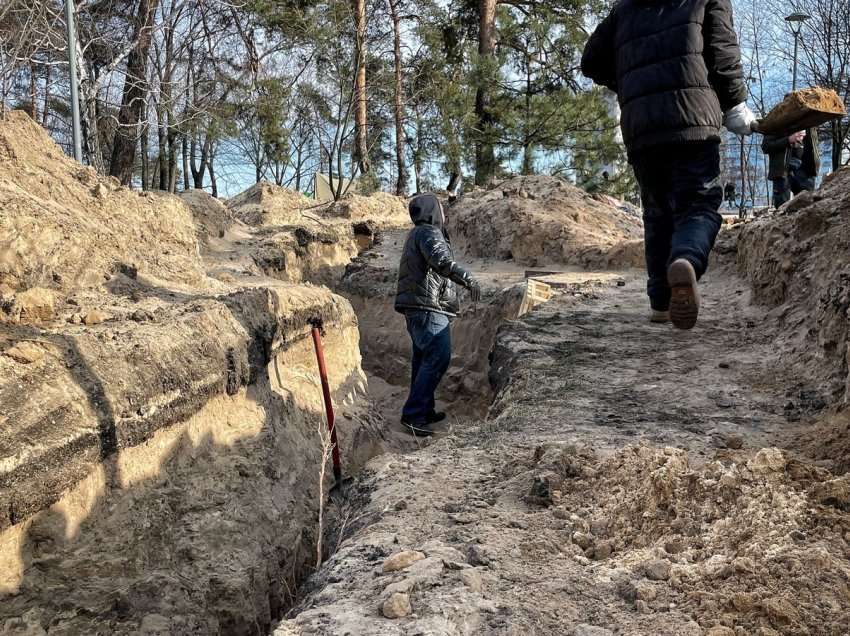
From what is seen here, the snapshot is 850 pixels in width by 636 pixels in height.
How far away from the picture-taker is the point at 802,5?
14.5 m

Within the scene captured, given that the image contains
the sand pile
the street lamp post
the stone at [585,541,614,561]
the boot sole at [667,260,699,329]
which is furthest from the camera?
the street lamp post

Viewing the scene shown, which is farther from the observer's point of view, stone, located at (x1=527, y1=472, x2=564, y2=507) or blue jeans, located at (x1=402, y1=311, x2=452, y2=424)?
blue jeans, located at (x1=402, y1=311, x2=452, y2=424)

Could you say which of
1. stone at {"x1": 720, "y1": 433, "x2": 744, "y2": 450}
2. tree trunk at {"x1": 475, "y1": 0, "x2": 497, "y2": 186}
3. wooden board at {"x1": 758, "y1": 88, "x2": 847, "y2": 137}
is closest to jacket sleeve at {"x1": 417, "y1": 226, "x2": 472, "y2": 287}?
wooden board at {"x1": 758, "y1": 88, "x2": 847, "y2": 137}

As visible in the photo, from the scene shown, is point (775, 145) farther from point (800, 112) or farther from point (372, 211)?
point (372, 211)

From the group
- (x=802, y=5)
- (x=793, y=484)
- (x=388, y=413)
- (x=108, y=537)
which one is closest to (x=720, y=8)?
(x=793, y=484)

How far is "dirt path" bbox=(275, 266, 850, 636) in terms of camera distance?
1.59m

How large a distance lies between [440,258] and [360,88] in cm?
1080

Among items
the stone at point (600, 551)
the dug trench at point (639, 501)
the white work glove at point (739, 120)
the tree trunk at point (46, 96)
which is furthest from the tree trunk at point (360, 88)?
the stone at point (600, 551)

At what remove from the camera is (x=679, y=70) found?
12.3 feet

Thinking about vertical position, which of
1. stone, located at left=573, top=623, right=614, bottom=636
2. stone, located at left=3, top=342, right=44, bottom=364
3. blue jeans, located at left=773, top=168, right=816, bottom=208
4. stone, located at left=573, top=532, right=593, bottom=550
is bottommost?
stone, located at left=573, top=623, right=614, bottom=636

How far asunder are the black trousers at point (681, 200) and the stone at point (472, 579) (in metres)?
2.35

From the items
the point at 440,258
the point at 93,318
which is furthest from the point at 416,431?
the point at 93,318

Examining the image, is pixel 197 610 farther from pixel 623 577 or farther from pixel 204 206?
pixel 204 206

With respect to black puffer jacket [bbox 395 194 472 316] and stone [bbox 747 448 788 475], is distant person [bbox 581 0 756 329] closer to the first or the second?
stone [bbox 747 448 788 475]
